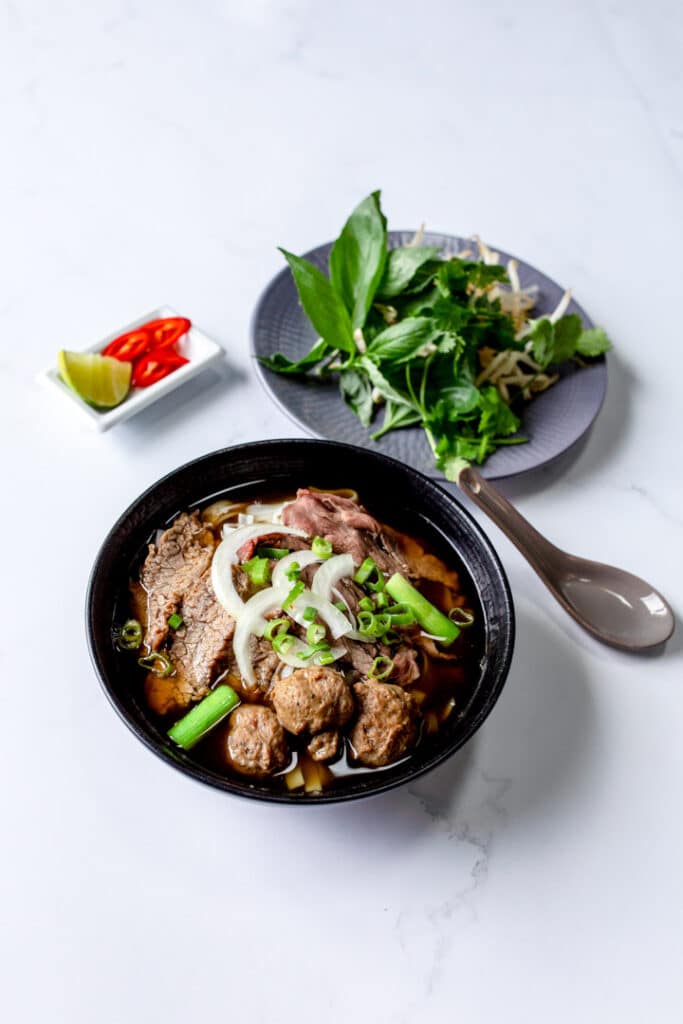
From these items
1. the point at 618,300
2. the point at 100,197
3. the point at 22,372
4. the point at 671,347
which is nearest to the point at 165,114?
the point at 100,197

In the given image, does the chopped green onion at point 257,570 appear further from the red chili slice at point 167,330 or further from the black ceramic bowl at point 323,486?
the red chili slice at point 167,330

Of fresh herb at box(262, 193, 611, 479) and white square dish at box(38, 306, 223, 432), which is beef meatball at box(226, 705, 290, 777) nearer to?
fresh herb at box(262, 193, 611, 479)

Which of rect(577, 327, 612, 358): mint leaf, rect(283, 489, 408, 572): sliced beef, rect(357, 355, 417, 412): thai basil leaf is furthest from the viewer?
rect(577, 327, 612, 358): mint leaf

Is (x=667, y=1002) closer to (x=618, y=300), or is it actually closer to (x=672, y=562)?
(x=672, y=562)

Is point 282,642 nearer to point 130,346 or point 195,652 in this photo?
point 195,652

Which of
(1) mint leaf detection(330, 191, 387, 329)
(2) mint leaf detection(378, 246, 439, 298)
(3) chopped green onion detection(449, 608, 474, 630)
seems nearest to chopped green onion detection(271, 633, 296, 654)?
(3) chopped green onion detection(449, 608, 474, 630)
